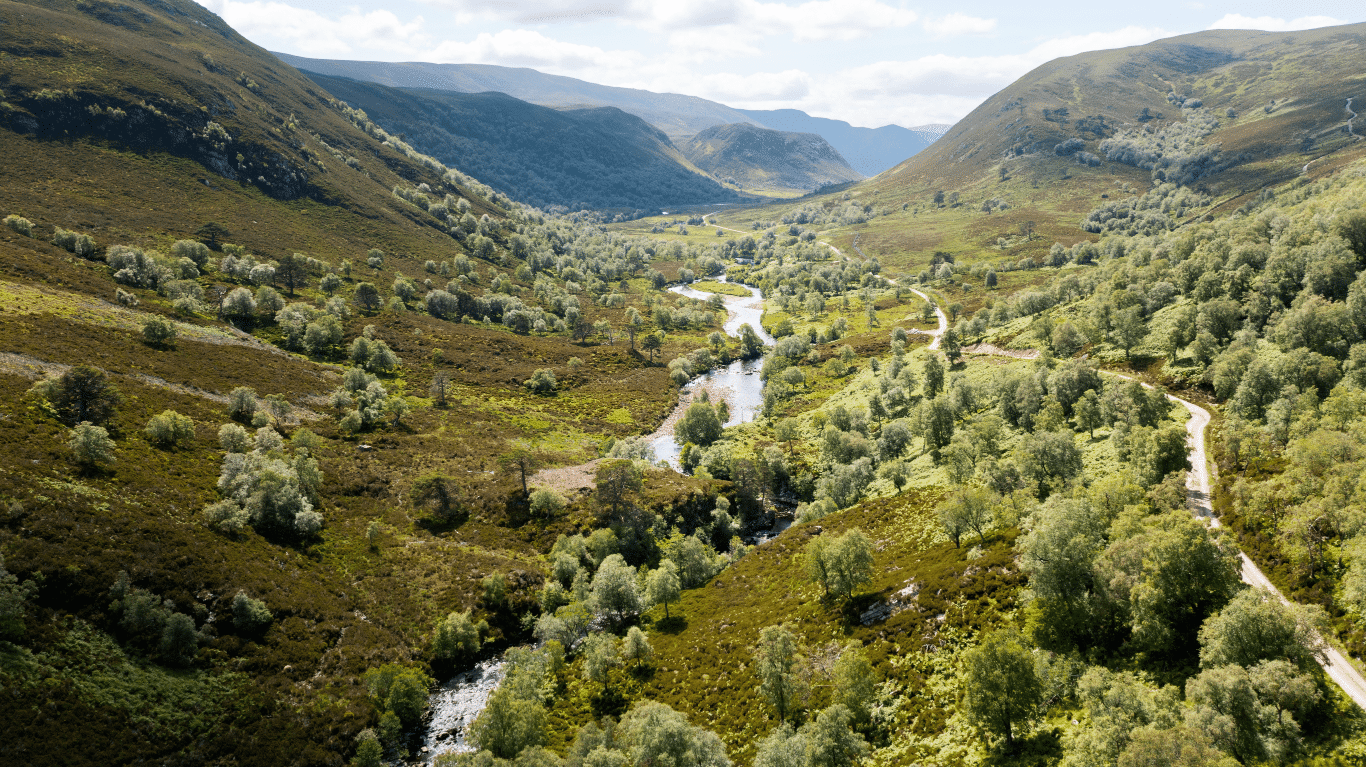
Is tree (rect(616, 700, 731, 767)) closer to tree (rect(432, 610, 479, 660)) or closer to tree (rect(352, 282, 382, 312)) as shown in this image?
tree (rect(432, 610, 479, 660))

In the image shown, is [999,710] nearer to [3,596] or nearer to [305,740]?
[305,740]

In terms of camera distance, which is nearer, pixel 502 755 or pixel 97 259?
pixel 502 755

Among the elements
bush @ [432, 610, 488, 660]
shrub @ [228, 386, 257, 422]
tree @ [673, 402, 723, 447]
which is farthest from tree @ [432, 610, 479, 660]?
tree @ [673, 402, 723, 447]

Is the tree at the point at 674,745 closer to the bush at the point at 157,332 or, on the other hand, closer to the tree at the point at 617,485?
the tree at the point at 617,485

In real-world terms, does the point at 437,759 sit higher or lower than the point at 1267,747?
lower

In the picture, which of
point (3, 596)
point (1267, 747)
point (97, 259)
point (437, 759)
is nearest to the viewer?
point (1267, 747)

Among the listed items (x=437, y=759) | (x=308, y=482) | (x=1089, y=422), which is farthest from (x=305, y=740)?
(x=1089, y=422)
